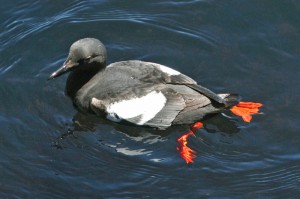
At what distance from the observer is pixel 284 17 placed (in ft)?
35.0

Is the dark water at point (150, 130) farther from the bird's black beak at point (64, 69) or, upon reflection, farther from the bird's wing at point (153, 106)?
the bird's black beak at point (64, 69)

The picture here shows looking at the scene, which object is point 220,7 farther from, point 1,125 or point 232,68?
point 1,125

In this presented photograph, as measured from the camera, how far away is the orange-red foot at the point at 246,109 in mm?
9102

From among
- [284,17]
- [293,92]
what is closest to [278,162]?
[293,92]

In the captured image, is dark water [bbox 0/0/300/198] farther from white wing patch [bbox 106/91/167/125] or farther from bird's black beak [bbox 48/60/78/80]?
bird's black beak [bbox 48/60/78/80]

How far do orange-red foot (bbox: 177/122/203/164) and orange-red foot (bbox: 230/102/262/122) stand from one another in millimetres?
552

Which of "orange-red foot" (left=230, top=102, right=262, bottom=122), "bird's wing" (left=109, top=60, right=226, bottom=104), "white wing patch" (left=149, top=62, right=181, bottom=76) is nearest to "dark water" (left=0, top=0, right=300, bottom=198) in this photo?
"orange-red foot" (left=230, top=102, right=262, bottom=122)

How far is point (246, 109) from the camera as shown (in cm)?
916

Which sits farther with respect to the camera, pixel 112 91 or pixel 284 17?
pixel 284 17

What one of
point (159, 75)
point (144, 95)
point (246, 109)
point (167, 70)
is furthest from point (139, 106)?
point (246, 109)

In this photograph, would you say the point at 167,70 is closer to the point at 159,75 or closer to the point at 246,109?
the point at 159,75

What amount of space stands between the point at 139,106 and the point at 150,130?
1.29ft

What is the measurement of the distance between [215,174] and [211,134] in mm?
774

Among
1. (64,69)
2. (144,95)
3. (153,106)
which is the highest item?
(64,69)
